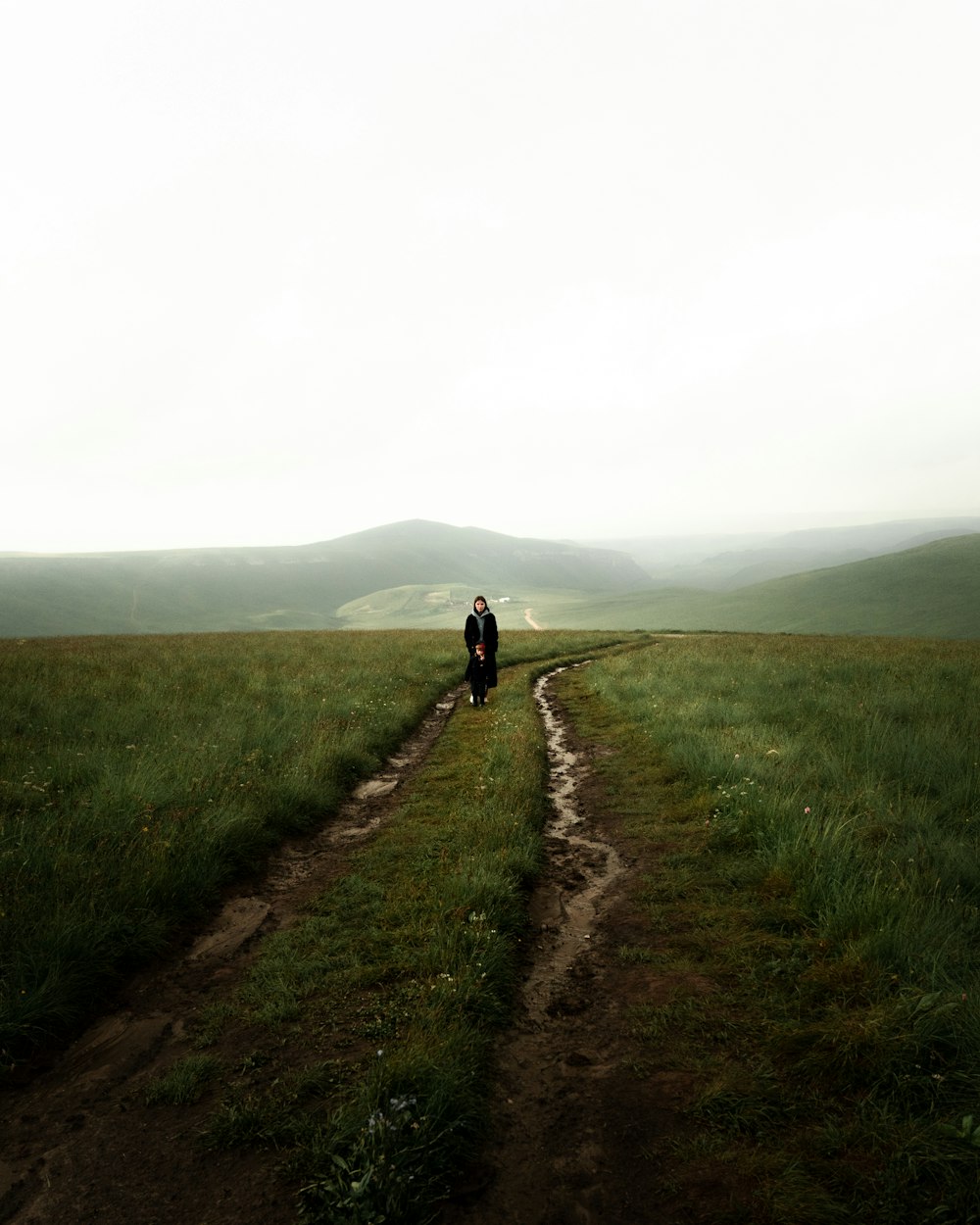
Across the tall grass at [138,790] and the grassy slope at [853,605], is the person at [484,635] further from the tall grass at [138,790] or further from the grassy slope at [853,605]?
the grassy slope at [853,605]

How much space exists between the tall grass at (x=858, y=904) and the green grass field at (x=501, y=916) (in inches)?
0.9

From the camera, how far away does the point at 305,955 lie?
5.27 m

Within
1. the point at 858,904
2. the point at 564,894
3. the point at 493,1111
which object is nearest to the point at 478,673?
the point at 564,894

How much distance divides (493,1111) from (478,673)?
12.3 m

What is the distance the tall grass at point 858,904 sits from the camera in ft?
10.6

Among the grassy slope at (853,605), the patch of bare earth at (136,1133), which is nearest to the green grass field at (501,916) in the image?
the patch of bare earth at (136,1133)

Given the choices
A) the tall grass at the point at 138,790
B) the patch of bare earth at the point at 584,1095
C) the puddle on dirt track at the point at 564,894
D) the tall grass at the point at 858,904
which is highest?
the tall grass at the point at 138,790

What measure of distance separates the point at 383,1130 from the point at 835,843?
17.3 ft

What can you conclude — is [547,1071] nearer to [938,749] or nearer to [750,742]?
[750,742]

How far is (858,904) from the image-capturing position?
5.12 meters

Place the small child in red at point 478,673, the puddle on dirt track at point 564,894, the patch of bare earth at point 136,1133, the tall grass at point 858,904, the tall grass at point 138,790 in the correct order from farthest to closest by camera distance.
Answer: the small child in red at point 478,673 < the puddle on dirt track at point 564,894 < the tall grass at point 138,790 < the tall grass at point 858,904 < the patch of bare earth at point 136,1133

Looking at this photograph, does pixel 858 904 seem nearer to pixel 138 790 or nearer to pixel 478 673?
Result: pixel 138 790

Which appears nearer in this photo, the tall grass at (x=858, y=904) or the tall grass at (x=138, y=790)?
the tall grass at (x=858, y=904)

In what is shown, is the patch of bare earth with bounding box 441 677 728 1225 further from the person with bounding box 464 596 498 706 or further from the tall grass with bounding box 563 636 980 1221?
the person with bounding box 464 596 498 706
